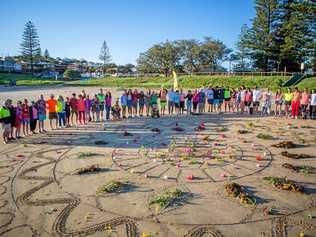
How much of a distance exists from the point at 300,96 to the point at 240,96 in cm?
384

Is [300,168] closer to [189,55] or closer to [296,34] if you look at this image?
[296,34]

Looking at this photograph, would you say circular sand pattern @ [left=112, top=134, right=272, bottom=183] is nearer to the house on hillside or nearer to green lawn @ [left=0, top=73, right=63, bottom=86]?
green lawn @ [left=0, top=73, right=63, bottom=86]

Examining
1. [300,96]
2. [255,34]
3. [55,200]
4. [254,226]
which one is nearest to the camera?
[254,226]

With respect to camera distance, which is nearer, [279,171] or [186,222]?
[186,222]

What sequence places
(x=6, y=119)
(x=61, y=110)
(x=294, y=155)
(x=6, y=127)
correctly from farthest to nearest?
(x=61, y=110)
(x=6, y=127)
(x=6, y=119)
(x=294, y=155)

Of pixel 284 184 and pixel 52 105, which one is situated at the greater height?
pixel 52 105

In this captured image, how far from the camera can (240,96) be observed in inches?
843

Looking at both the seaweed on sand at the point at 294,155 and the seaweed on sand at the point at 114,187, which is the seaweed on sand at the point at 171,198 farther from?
the seaweed on sand at the point at 294,155

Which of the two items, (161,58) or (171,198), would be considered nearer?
(171,198)

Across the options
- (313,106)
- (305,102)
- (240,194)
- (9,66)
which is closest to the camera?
(240,194)

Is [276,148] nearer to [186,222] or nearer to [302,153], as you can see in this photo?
[302,153]

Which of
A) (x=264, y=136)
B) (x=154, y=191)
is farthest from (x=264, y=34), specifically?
(x=154, y=191)

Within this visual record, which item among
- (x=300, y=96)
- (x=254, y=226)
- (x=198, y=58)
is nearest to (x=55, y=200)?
(x=254, y=226)

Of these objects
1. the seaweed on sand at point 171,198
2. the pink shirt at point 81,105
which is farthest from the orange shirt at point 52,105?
the seaweed on sand at point 171,198
